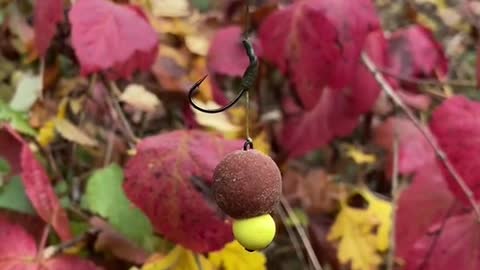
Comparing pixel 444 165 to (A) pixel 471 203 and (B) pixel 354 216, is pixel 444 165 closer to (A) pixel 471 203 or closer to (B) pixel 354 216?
(A) pixel 471 203

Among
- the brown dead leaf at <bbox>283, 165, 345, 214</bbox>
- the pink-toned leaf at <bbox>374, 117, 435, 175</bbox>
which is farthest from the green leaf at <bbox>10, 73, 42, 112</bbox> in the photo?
the pink-toned leaf at <bbox>374, 117, 435, 175</bbox>

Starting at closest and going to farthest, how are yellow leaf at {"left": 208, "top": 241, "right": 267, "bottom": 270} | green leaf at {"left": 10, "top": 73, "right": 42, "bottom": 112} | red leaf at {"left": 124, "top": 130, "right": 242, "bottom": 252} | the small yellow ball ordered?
the small yellow ball
red leaf at {"left": 124, "top": 130, "right": 242, "bottom": 252}
yellow leaf at {"left": 208, "top": 241, "right": 267, "bottom": 270}
green leaf at {"left": 10, "top": 73, "right": 42, "bottom": 112}

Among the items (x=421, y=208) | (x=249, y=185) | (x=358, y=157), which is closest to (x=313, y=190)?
(x=358, y=157)

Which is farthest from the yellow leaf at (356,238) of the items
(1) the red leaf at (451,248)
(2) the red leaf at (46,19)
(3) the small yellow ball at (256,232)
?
(3) the small yellow ball at (256,232)

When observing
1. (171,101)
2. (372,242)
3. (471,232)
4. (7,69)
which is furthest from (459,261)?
(7,69)

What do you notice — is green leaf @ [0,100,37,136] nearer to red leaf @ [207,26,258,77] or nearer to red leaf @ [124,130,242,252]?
red leaf @ [124,130,242,252]

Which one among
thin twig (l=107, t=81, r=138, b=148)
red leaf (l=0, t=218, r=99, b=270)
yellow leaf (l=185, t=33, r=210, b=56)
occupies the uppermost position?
thin twig (l=107, t=81, r=138, b=148)

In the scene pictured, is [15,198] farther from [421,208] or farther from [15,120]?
[421,208]
